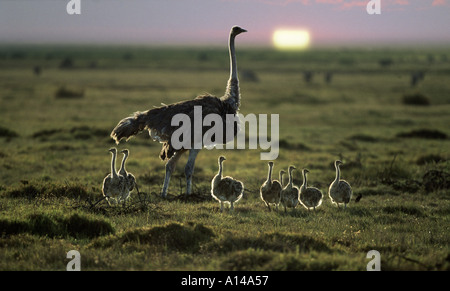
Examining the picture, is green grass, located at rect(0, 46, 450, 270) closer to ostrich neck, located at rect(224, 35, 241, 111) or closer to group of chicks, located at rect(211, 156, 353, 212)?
group of chicks, located at rect(211, 156, 353, 212)

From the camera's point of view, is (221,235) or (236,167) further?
(236,167)

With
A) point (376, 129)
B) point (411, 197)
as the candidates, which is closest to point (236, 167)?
point (411, 197)

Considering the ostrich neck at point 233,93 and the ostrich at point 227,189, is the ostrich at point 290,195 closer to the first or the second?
the ostrich at point 227,189

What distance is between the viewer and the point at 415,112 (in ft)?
102

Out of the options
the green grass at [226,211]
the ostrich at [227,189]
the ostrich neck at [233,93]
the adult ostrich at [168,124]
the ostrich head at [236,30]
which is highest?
the ostrich head at [236,30]

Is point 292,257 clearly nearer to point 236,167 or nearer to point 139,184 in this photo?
point 139,184

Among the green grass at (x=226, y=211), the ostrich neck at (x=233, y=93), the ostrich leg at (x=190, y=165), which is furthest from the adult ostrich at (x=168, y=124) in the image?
the green grass at (x=226, y=211)

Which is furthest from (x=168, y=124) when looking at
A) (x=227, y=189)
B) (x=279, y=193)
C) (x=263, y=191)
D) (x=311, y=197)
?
(x=311, y=197)

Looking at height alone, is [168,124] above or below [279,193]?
above

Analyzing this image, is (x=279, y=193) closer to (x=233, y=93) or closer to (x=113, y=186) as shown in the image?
(x=233, y=93)

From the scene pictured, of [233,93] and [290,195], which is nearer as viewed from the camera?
[290,195]

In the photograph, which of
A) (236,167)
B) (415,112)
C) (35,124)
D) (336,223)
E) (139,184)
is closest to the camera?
(336,223)
